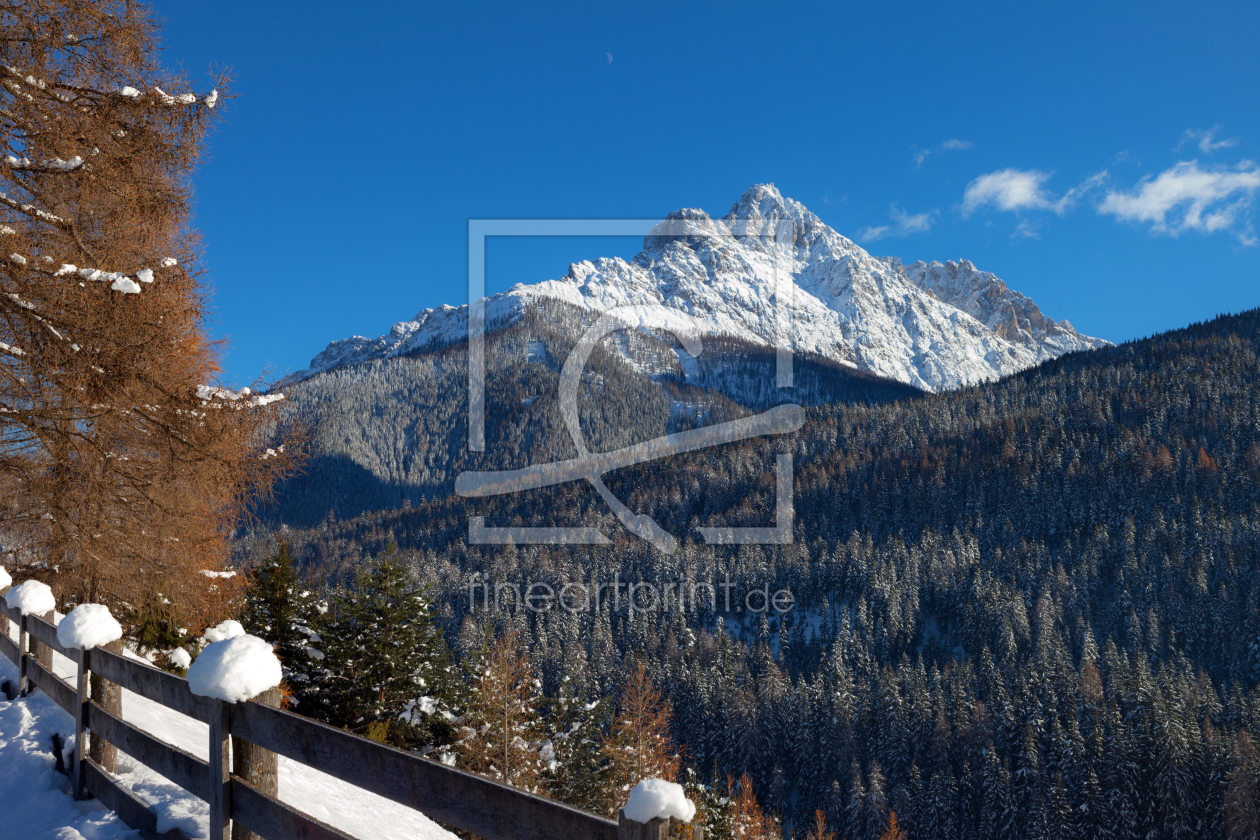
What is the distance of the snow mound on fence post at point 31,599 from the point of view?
20.2 ft

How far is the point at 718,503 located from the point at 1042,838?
95.5 meters

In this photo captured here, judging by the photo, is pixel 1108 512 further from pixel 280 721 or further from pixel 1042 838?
pixel 280 721

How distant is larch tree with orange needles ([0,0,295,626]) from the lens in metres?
6.80

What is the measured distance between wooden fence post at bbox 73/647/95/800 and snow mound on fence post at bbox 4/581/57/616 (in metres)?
1.45

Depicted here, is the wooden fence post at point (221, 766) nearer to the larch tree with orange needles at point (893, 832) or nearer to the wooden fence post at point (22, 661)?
the wooden fence post at point (22, 661)

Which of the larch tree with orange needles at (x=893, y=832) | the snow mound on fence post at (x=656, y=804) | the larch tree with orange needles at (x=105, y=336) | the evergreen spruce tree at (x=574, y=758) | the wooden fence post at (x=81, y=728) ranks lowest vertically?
the larch tree with orange needles at (x=893, y=832)

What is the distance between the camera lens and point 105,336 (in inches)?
268

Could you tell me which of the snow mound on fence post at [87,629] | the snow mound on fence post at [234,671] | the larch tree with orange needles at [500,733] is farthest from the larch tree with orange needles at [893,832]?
the snow mound on fence post at [234,671]

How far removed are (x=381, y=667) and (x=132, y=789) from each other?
13070 mm

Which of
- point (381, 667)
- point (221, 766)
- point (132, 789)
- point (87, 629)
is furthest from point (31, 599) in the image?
point (381, 667)

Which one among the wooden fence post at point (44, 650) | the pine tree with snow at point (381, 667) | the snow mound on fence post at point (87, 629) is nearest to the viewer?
the snow mound on fence post at point (87, 629)

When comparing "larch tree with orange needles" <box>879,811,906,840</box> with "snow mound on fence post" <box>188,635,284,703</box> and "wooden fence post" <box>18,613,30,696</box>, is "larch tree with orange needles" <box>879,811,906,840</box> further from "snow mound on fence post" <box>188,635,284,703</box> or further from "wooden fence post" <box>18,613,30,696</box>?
"snow mound on fence post" <box>188,635,284,703</box>

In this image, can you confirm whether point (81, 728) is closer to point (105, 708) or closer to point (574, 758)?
point (105, 708)

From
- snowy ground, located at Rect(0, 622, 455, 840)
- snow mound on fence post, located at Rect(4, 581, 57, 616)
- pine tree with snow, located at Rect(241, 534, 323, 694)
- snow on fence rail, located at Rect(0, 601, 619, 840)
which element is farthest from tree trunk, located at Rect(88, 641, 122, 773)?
pine tree with snow, located at Rect(241, 534, 323, 694)
